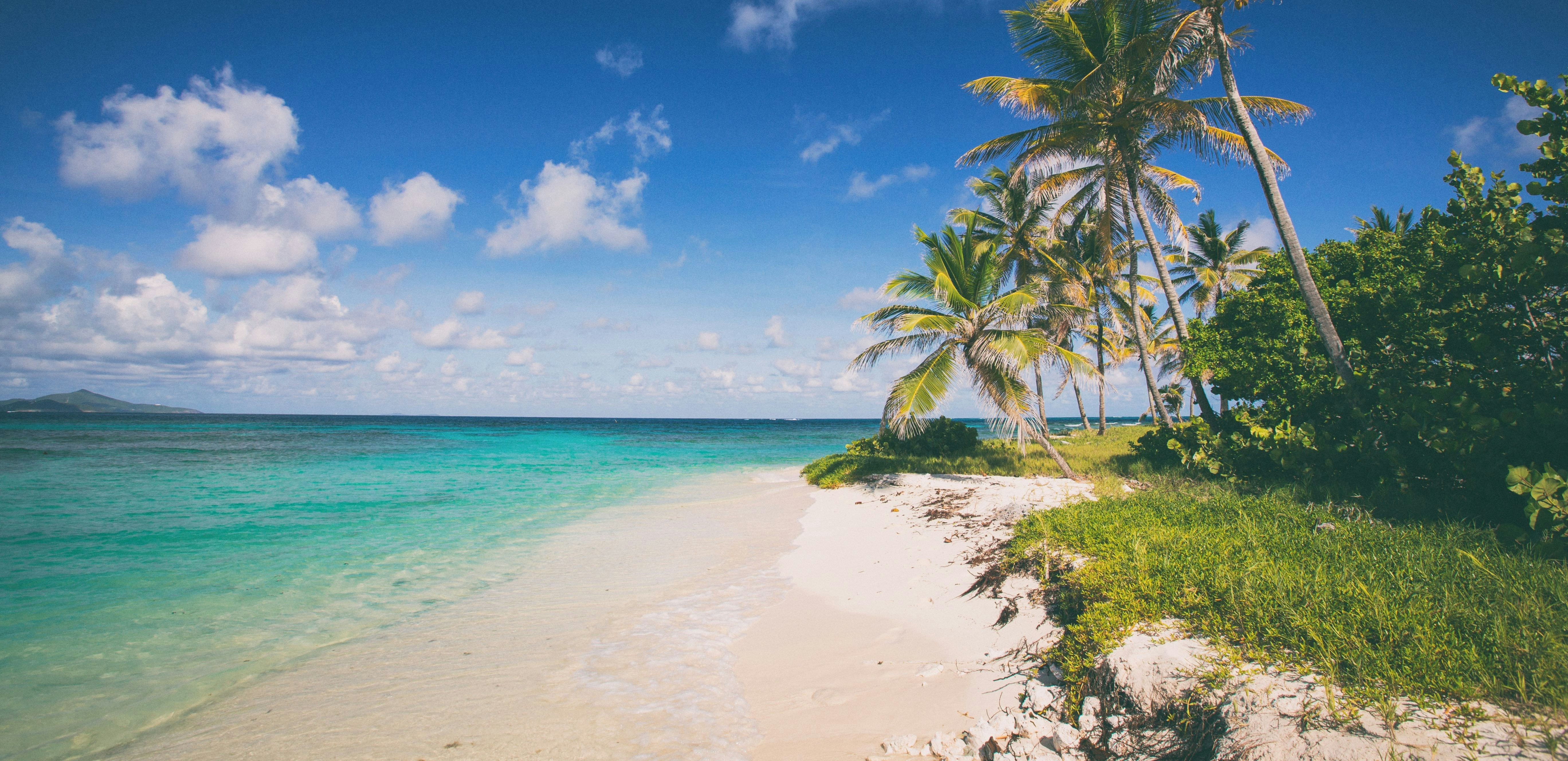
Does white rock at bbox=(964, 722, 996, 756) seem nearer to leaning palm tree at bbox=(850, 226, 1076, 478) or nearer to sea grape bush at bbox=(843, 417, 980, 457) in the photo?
leaning palm tree at bbox=(850, 226, 1076, 478)

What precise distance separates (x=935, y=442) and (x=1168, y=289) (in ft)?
23.0

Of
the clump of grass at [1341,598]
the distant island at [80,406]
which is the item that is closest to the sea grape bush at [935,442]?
the clump of grass at [1341,598]

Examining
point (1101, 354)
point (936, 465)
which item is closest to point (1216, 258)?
point (1101, 354)

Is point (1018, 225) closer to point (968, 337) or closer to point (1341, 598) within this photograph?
point (968, 337)

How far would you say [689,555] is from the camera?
27.2ft

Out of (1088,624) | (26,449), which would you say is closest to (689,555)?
(1088,624)

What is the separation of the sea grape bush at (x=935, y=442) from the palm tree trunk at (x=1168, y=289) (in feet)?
A: 18.0

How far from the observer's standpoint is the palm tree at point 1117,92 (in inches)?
455

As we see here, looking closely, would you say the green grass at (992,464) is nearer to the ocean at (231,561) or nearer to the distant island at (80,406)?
the ocean at (231,561)

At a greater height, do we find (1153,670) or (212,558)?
(1153,670)

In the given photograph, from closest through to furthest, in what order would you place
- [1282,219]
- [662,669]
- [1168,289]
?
[662,669] → [1282,219] → [1168,289]

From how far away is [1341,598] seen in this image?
3.50 m

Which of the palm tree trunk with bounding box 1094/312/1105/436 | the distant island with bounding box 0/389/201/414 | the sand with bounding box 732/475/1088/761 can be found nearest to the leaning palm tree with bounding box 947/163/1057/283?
the palm tree trunk with bounding box 1094/312/1105/436

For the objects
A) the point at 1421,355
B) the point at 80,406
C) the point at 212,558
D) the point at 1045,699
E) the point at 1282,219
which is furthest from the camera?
the point at 80,406
